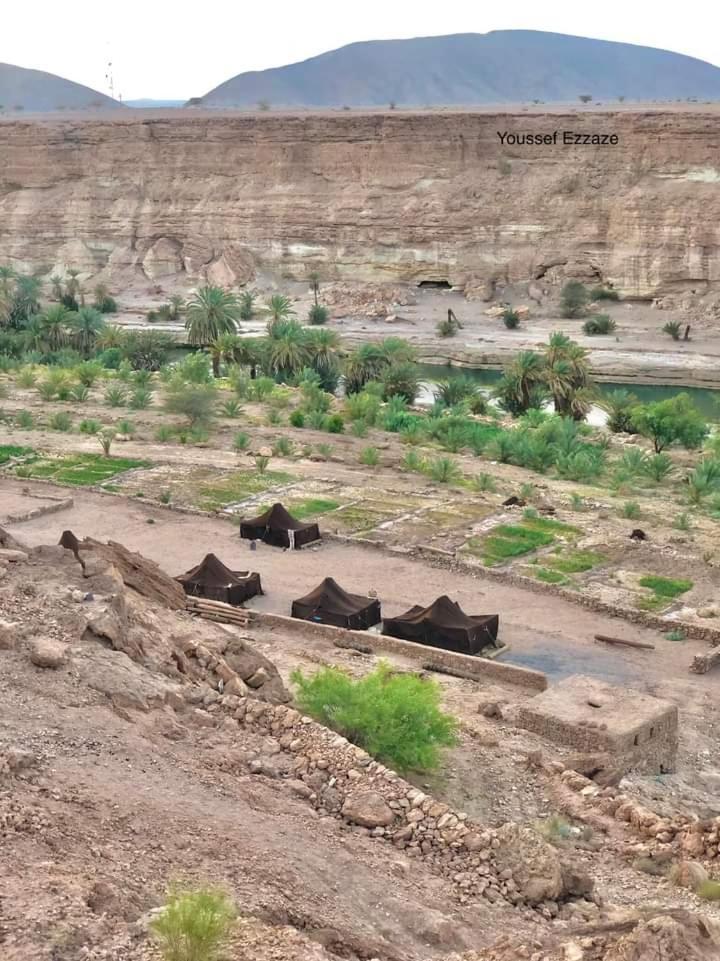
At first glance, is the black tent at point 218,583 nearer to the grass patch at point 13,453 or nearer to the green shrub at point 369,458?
the green shrub at point 369,458

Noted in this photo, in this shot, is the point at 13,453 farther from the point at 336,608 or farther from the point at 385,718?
the point at 385,718

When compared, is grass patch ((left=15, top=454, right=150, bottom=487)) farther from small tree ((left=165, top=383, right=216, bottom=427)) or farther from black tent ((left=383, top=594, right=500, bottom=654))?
black tent ((left=383, top=594, right=500, bottom=654))

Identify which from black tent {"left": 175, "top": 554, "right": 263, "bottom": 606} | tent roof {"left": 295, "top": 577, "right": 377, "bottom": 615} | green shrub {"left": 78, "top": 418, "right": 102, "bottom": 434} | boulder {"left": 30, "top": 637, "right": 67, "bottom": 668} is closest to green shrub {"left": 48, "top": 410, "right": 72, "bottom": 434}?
green shrub {"left": 78, "top": 418, "right": 102, "bottom": 434}

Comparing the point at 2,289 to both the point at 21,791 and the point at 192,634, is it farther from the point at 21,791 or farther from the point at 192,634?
the point at 21,791

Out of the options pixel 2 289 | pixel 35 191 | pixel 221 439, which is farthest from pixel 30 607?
pixel 35 191

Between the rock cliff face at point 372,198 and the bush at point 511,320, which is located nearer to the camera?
the bush at point 511,320

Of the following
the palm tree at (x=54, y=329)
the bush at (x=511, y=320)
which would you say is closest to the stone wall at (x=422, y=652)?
the palm tree at (x=54, y=329)

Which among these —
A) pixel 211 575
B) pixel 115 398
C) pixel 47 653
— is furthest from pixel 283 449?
pixel 47 653
